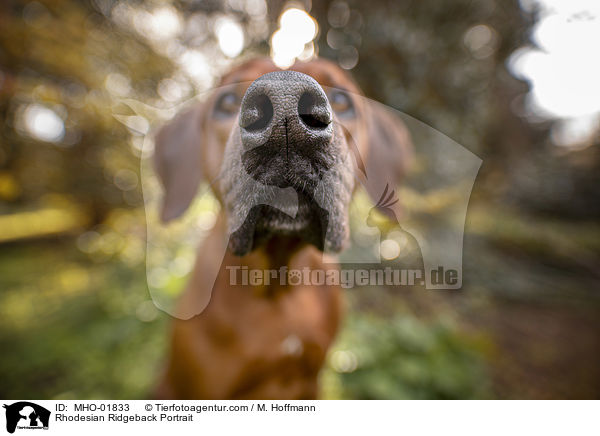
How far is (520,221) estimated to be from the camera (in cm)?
378

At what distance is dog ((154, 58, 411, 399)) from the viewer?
62 centimetres

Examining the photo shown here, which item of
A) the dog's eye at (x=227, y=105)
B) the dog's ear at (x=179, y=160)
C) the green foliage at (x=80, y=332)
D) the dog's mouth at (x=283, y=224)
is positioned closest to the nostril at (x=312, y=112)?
the dog's mouth at (x=283, y=224)

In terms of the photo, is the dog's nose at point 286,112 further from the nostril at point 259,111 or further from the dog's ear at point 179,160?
the dog's ear at point 179,160

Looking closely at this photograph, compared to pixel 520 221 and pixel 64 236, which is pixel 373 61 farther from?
pixel 64 236

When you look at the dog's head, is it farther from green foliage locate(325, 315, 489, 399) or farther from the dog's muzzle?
green foliage locate(325, 315, 489, 399)

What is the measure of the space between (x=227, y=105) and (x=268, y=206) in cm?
41

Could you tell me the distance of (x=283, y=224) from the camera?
0.82 metres

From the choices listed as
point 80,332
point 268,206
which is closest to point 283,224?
point 268,206

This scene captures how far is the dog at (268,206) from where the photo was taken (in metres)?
0.62

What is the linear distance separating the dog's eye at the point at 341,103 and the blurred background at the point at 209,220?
23 cm
